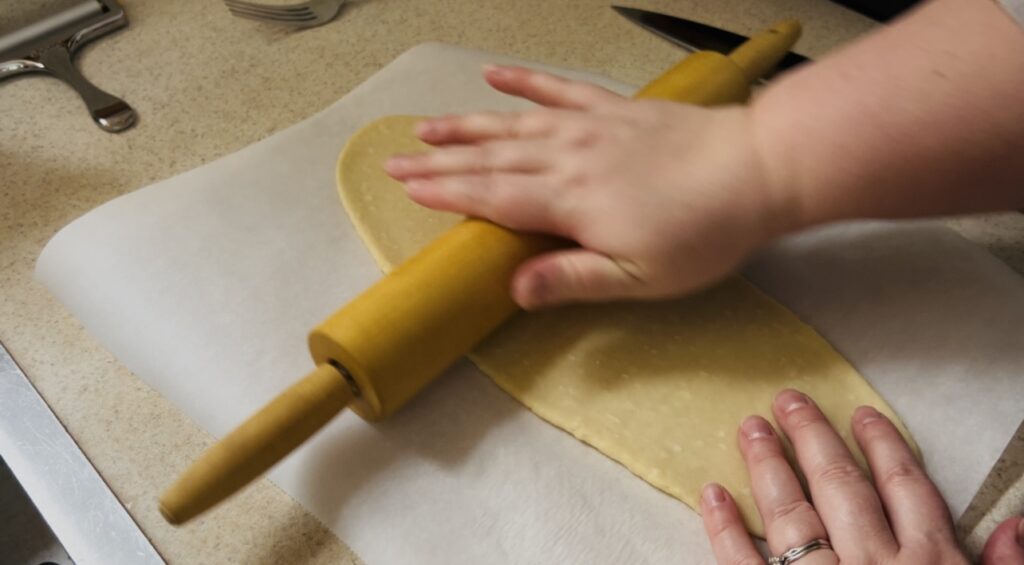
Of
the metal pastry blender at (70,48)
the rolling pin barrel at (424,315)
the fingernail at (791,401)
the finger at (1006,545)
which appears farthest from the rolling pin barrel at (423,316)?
the metal pastry blender at (70,48)

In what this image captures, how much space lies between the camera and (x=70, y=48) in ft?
3.03

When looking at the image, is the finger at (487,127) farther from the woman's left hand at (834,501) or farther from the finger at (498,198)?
the woman's left hand at (834,501)

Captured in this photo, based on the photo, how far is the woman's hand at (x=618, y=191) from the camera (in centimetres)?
53

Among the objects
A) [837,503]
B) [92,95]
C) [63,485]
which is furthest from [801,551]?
[92,95]

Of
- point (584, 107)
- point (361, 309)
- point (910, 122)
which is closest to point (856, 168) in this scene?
point (910, 122)

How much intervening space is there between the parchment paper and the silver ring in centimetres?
5

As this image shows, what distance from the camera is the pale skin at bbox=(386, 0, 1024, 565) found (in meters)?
0.49

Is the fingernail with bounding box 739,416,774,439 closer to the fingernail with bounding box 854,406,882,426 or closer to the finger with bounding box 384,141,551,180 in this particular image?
the fingernail with bounding box 854,406,882,426

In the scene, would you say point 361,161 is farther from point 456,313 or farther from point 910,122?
point 910,122

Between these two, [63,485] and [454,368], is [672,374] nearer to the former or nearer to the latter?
[454,368]

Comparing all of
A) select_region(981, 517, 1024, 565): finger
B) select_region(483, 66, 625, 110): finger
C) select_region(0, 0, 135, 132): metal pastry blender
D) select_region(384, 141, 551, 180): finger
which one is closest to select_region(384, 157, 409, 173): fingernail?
select_region(384, 141, 551, 180): finger

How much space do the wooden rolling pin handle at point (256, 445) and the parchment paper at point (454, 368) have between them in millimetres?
64

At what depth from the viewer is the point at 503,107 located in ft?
2.67

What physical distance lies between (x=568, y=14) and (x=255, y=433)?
71 cm
